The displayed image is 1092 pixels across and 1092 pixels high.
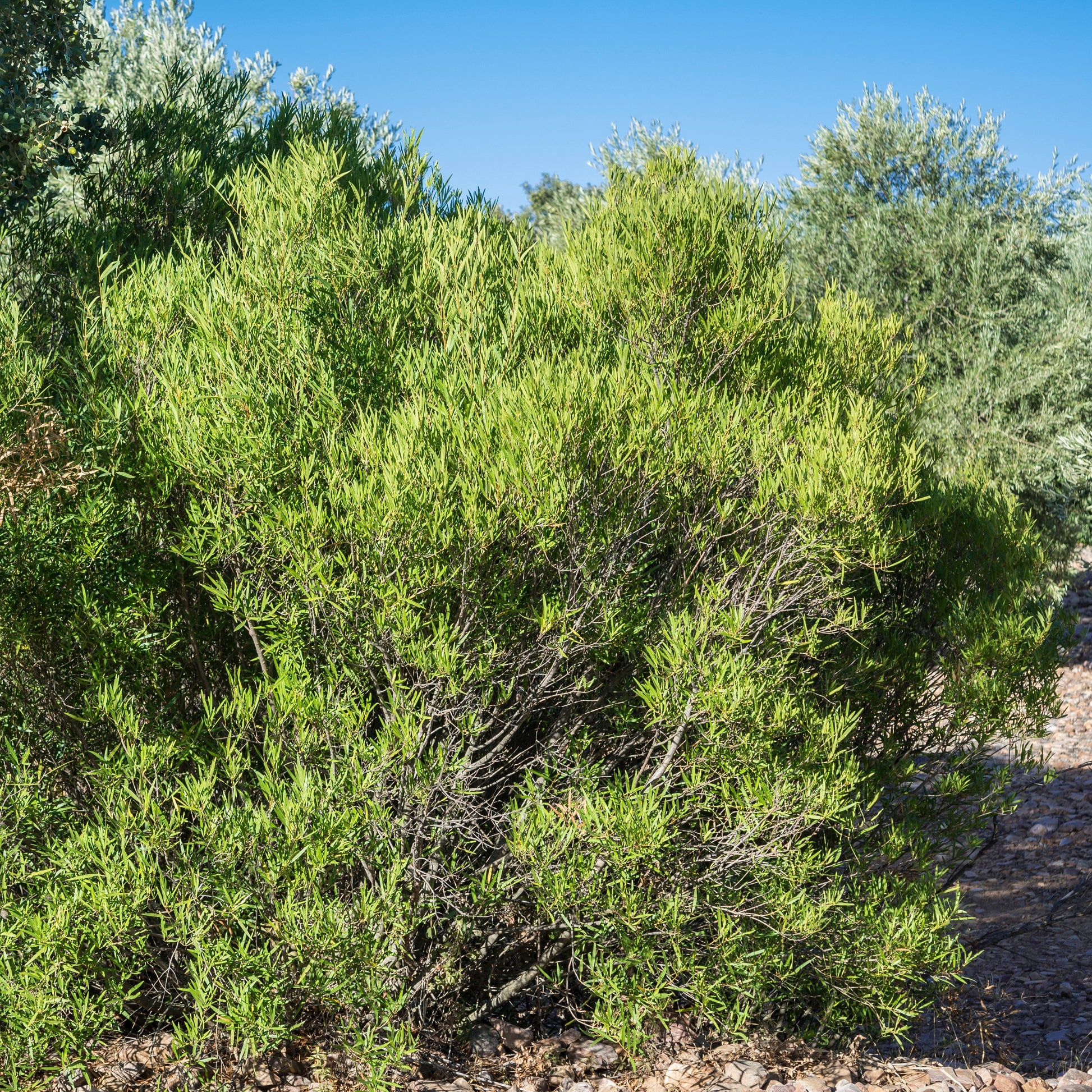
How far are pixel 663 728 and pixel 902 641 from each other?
209cm

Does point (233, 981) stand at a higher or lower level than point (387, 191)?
lower

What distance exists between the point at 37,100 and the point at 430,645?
553cm

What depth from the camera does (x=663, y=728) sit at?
4.00 metres

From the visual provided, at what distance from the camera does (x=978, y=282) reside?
13.1 m

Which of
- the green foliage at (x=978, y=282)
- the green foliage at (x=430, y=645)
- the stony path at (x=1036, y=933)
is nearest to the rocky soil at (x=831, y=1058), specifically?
the stony path at (x=1036, y=933)

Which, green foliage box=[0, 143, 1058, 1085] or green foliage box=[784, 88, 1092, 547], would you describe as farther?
green foliage box=[784, 88, 1092, 547]

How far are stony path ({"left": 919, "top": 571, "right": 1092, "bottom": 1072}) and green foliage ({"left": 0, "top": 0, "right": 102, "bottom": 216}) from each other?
→ 688cm

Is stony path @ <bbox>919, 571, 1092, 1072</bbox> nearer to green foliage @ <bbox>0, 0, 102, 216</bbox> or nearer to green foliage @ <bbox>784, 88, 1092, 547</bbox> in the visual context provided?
green foliage @ <bbox>784, 88, 1092, 547</bbox>

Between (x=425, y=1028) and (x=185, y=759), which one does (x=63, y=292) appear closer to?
(x=185, y=759)

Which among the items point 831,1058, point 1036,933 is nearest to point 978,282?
point 1036,933

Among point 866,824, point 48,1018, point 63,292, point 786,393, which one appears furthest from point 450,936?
point 63,292

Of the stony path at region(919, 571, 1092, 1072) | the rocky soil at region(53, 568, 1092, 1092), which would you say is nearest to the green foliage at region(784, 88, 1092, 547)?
the stony path at region(919, 571, 1092, 1072)

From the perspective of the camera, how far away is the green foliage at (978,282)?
509 inches

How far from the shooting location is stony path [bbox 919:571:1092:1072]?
224 inches
